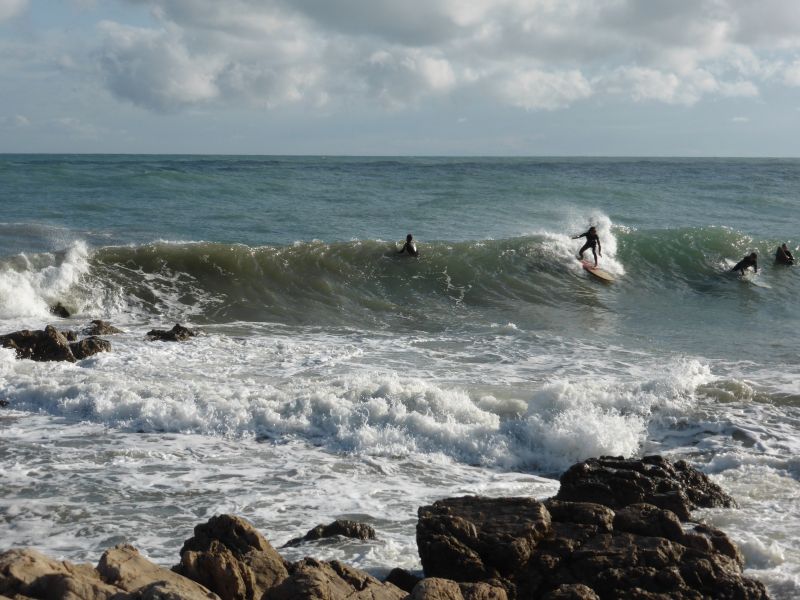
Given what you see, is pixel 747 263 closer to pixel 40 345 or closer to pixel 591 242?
pixel 591 242

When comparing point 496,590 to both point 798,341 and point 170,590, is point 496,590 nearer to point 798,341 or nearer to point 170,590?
point 170,590

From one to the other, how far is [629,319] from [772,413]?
7.39 meters

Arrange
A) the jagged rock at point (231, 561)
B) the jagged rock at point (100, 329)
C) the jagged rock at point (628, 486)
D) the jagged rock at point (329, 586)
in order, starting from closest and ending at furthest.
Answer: the jagged rock at point (329, 586), the jagged rock at point (231, 561), the jagged rock at point (628, 486), the jagged rock at point (100, 329)

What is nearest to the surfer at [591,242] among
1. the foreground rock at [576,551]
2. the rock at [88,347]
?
the rock at [88,347]

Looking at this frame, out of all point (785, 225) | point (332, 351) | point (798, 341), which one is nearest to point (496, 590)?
point (332, 351)

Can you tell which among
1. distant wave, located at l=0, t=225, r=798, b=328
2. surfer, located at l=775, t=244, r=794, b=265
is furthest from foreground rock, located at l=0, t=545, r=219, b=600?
surfer, located at l=775, t=244, r=794, b=265

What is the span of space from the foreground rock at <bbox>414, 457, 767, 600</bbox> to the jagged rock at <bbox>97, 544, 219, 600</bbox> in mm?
1808

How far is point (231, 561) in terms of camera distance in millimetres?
5445

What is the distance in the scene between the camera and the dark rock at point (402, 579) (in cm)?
602

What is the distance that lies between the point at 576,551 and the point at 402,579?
4.24 feet

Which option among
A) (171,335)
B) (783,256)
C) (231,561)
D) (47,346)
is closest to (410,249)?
(171,335)

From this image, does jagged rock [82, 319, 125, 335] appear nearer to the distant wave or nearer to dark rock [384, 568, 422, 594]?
the distant wave

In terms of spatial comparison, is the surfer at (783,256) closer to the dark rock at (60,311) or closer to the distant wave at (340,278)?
the distant wave at (340,278)

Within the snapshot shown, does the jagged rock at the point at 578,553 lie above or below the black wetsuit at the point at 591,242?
below
